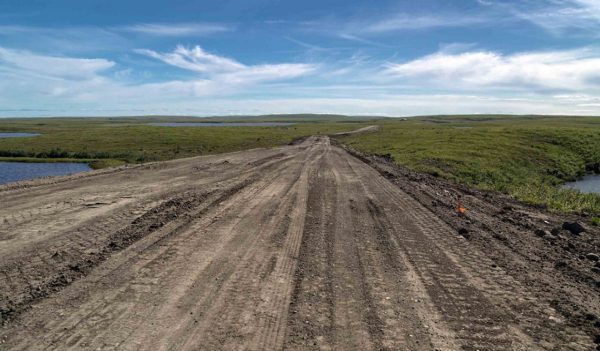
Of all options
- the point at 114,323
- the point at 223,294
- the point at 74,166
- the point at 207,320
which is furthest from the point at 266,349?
the point at 74,166

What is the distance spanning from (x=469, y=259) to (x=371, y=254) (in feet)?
6.31

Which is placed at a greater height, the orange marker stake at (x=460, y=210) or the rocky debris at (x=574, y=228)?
the orange marker stake at (x=460, y=210)

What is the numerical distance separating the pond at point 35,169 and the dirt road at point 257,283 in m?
16.3

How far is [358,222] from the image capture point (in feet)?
36.4

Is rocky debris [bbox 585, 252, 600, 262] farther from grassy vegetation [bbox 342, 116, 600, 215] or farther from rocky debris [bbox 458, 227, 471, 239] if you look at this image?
grassy vegetation [bbox 342, 116, 600, 215]

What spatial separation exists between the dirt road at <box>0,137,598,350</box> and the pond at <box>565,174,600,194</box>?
2038 centimetres

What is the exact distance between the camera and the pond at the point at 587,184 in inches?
1060

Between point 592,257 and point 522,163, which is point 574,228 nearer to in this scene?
point 592,257

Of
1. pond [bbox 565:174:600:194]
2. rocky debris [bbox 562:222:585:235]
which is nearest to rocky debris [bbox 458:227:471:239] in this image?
rocky debris [bbox 562:222:585:235]

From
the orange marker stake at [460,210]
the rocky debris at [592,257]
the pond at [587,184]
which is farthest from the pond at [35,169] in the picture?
the pond at [587,184]

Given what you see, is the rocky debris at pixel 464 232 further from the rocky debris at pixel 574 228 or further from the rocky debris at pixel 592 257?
the rocky debris at pixel 574 228

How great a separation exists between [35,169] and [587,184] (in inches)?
1570

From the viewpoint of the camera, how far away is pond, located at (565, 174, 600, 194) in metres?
26.9

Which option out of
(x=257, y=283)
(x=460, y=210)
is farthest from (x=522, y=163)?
(x=257, y=283)
